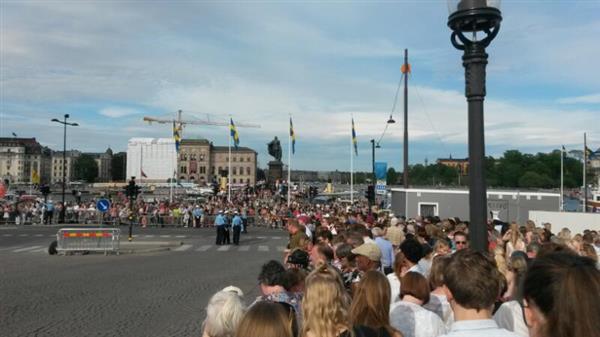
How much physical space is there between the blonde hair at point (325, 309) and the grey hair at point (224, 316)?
0.52m

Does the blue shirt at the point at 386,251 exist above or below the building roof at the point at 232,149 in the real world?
below

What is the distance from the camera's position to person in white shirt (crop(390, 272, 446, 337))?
3961 millimetres

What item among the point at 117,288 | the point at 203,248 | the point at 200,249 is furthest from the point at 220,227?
the point at 117,288

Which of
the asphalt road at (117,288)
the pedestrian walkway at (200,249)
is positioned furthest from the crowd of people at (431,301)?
the pedestrian walkway at (200,249)

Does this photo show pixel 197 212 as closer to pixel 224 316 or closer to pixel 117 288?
pixel 117 288

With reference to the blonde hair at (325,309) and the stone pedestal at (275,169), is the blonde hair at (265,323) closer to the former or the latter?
the blonde hair at (325,309)

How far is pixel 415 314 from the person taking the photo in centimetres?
398

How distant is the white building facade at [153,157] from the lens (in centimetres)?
14788

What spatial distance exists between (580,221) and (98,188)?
16878cm

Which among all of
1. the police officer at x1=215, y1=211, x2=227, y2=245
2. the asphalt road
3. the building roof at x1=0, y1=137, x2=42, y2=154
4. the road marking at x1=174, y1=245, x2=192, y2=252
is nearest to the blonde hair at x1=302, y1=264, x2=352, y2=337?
the asphalt road

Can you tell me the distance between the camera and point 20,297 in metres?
11.3

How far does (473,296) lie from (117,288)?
37.1 feet

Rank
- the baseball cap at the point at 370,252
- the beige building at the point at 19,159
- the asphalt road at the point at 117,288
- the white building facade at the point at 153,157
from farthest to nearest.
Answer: the beige building at the point at 19,159 → the white building facade at the point at 153,157 → the asphalt road at the point at 117,288 → the baseball cap at the point at 370,252

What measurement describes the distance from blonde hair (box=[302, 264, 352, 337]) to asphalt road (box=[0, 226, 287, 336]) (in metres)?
5.51
